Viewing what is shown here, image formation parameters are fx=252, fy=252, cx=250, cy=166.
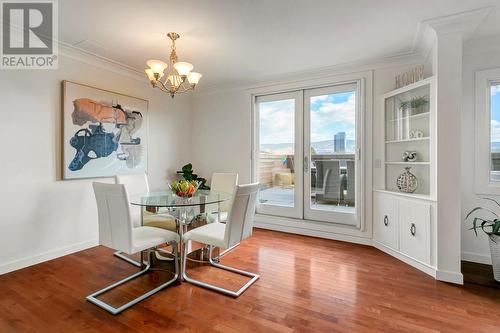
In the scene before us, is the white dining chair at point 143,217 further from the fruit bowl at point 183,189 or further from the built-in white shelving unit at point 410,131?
the built-in white shelving unit at point 410,131

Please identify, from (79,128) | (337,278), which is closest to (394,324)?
(337,278)

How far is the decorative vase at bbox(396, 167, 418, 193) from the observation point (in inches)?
119

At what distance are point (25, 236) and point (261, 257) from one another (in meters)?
2.61

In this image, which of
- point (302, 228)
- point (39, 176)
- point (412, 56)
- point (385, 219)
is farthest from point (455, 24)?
point (39, 176)

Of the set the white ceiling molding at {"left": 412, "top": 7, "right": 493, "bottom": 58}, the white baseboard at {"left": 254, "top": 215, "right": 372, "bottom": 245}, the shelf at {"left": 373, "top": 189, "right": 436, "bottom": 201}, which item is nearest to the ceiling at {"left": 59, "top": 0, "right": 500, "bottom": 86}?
the white ceiling molding at {"left": 412, "top": 7, "right": 493, "bottom": 58}

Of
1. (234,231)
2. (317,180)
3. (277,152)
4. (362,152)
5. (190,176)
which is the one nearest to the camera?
(234,231)

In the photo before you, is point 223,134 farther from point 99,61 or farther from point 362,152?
point 362,152

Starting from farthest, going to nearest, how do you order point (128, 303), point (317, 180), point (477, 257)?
point (317, 180) < point (477, 257) < point (128, 303)

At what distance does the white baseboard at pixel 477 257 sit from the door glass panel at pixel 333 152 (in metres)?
1.32

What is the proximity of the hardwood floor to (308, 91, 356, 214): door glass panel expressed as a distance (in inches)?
41.2

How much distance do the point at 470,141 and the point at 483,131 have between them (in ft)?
0.53

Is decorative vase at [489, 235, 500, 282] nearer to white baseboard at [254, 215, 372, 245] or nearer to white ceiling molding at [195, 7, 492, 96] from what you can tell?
white baseboard at [254, 215, 372, 245]

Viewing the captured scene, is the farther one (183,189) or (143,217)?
(143,217)

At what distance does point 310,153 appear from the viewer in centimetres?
393
